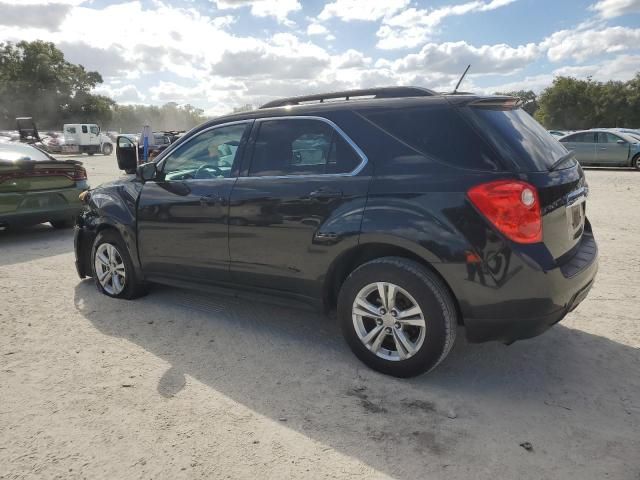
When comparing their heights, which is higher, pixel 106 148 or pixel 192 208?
pixel 106 148

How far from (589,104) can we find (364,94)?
61.0 meters

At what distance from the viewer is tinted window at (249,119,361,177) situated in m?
3.46

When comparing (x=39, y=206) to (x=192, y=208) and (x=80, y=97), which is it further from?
(x=80, y=97)

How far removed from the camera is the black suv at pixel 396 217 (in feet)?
9.50

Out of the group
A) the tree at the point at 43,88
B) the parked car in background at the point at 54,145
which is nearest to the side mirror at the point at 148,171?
the parked car in background at the point at 54,145

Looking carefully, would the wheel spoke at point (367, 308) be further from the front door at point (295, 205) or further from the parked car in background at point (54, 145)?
the parked car in background at point (54, 145)

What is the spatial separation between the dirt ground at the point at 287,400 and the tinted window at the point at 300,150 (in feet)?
4.27

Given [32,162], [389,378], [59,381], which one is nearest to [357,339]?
[389,378]

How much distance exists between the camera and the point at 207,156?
4.26m

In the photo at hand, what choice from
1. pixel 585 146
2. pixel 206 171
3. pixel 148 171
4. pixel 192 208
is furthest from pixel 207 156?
pixel 585 146

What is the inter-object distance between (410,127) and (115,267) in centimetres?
318

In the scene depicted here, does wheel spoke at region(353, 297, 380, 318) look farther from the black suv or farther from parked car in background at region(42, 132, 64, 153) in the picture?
parked car in background at region(42, 132, 64, 153)

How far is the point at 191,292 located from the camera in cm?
517

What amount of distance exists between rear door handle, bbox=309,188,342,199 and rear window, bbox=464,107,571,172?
934 mm
